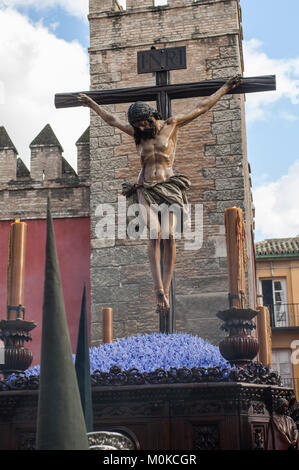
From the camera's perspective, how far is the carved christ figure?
5.07 metres

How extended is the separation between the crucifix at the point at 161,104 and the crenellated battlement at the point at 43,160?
6.05 metres

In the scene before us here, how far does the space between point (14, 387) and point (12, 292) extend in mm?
614

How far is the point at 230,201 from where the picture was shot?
1069cm

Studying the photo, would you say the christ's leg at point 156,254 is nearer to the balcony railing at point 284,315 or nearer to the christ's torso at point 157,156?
the christ's torso at point 157,156

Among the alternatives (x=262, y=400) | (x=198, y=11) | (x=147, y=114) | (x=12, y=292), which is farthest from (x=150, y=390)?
(x=198, y=11)

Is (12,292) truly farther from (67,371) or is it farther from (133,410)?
(67,371)

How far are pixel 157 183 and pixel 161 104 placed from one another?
101cm

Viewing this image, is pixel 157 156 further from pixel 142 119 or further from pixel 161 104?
pixel 161 104

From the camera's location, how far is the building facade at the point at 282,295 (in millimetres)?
19719

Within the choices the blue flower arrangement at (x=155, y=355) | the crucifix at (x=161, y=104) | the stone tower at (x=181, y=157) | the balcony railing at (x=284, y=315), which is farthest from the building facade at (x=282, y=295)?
the blue flower arrangement at (x=155, y=355)

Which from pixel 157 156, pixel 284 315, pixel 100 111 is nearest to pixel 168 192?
pixel 157 156

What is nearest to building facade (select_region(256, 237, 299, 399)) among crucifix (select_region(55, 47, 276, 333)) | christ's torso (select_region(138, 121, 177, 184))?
crucifix (select_region(55, 47, 276, 333))

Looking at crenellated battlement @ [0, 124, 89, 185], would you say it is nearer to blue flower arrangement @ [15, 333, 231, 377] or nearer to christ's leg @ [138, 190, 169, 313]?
christ's leg @ [138, 190, 169, 313]

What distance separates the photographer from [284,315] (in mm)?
Answer: 20531
